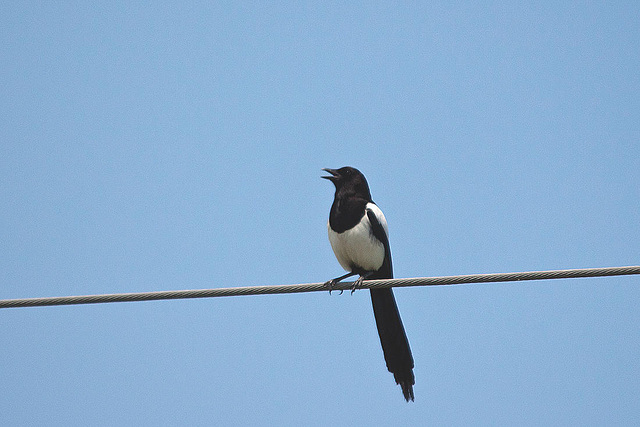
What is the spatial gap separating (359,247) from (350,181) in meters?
0.66

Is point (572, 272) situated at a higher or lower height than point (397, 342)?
higher

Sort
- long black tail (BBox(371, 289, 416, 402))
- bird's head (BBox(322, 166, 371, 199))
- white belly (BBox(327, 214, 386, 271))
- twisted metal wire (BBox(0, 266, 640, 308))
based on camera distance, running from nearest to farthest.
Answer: twisted metal wire (BBox(0, 266, 640, 308)), long black tail (BBox(371, 289, 416, 402)), white belly (BBox(327, 214, 386, 271)), bird's head (BBox(322, 166, 371, 199))

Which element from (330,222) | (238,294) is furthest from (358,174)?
(238,294)

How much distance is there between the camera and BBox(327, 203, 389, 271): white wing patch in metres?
6.42

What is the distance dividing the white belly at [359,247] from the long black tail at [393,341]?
28cm

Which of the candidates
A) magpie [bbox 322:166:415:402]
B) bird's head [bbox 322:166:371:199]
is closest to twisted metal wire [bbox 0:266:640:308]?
magpie [bbox 322:166:415:402]

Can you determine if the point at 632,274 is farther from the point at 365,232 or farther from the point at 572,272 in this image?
the point at 365,232

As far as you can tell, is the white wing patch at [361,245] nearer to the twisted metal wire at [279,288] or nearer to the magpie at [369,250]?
the magpie at [369,250]

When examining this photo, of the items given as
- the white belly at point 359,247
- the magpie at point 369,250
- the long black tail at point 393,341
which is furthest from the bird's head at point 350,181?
the long black tail at point 393,341

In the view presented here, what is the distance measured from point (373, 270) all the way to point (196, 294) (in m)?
2.42

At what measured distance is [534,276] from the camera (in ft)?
14.4

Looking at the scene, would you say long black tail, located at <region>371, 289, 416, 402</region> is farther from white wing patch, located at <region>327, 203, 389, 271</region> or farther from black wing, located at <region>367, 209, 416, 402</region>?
white wing patch, located at <region>327, 203, 389, 271</region>

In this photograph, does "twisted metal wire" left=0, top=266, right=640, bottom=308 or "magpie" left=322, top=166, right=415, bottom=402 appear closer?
"twisted metal wire" left=0, top=266, right=640, bottom=308

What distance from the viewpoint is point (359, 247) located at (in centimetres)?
643
